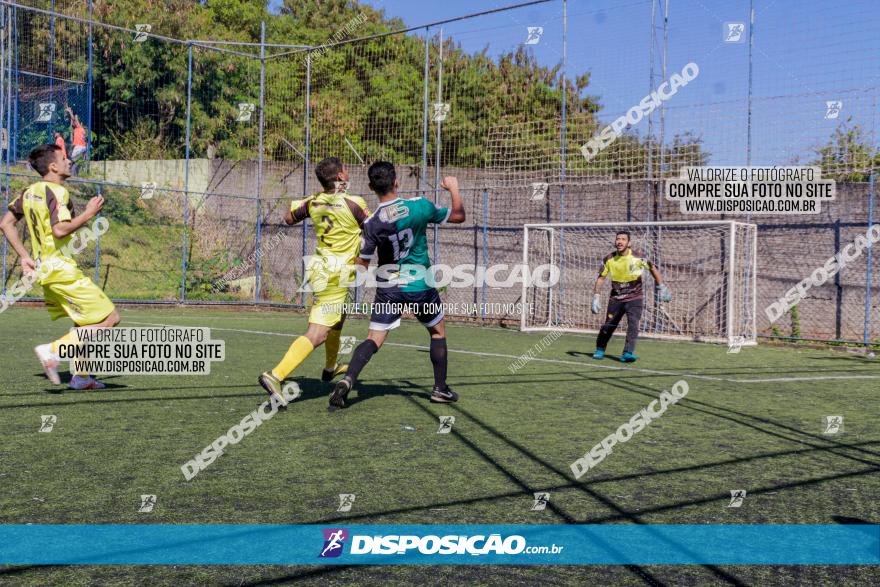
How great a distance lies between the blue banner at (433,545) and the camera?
A: 3.39 m

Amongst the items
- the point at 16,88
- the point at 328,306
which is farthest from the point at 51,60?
the point at 328,306

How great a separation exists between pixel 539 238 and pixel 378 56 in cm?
700

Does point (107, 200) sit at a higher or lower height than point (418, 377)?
higher

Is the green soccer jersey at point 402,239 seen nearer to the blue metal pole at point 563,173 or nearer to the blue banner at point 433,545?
the blue banner at point 433,545

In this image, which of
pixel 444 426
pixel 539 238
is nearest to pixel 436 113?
pixel 539 238

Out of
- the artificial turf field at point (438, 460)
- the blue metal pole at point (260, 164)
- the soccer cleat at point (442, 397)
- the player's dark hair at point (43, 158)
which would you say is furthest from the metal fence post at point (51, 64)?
the soccer cleat at point (442, 397)

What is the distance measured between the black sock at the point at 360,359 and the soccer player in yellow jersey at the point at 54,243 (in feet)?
7.21

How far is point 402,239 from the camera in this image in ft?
23.3

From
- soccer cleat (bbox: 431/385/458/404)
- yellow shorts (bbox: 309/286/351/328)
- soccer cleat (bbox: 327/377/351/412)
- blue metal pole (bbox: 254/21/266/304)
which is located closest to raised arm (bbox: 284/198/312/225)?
yellow shorts (bbox: 309/286/351/328)

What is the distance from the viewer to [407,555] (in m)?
3.49

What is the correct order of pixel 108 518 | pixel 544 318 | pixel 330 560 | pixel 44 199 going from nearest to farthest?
pixel 330 560 → pixel 108 518 → pixel 44 199 → pixel 544 318

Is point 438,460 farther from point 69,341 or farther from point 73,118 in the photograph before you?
point 73,118

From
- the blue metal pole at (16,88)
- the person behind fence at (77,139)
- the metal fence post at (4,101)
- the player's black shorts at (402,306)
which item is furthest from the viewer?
the person behind fence at (77,139)

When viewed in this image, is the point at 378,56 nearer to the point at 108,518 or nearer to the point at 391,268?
the point at 391,268
